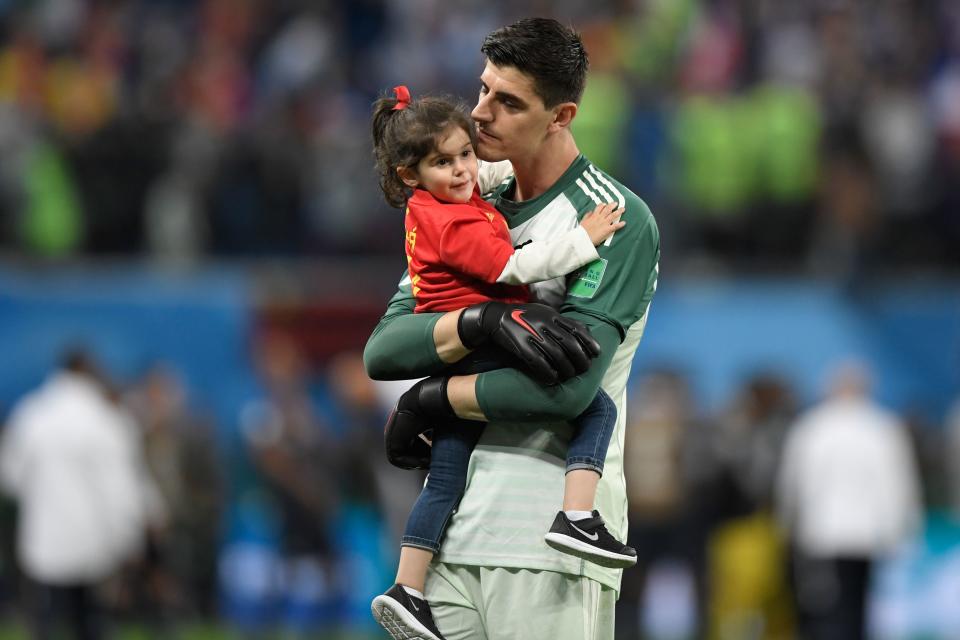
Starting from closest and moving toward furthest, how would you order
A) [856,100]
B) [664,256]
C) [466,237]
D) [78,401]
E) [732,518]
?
[466,237]
[78,401]
[732,518]
[664,256]
[856,100]

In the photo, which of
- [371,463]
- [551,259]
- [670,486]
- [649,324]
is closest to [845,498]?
[670,486]

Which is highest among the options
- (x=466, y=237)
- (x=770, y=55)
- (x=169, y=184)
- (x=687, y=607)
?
(x=770, y=55)

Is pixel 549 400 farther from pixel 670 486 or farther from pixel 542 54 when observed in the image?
pixel 670 486

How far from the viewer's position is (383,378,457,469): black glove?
428 centimetres

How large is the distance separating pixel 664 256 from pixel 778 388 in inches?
62.7

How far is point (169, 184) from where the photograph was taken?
14.0m

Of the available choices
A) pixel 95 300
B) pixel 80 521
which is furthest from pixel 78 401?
pixel 95 300

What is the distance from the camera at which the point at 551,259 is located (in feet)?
13.7

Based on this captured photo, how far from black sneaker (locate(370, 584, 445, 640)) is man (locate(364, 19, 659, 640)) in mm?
16

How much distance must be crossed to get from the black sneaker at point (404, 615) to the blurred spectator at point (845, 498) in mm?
6998

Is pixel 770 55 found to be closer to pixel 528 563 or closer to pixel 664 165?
pixel 664 165

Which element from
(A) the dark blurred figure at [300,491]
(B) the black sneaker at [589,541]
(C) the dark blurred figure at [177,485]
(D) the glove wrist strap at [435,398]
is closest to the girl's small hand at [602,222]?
(D) the glove wrist strap at [435,398]

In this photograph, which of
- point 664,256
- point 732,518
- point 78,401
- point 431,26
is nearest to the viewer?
point 78,401

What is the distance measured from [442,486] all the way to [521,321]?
528 mm
